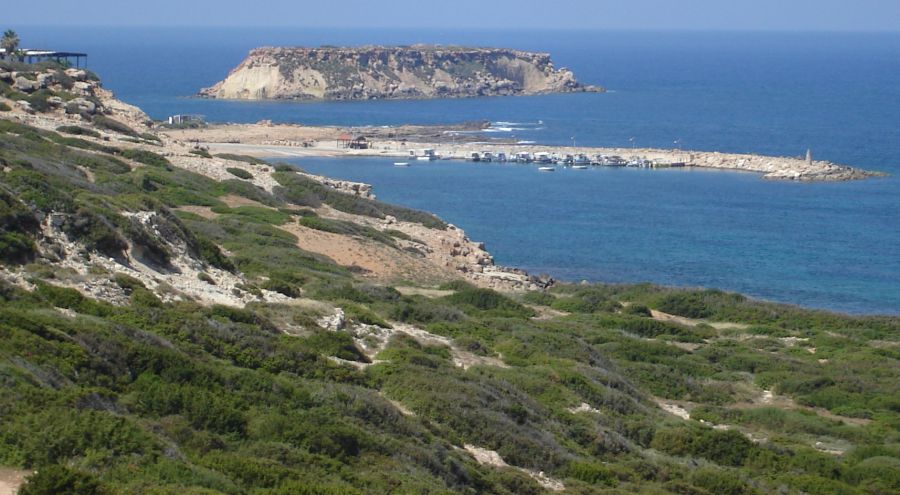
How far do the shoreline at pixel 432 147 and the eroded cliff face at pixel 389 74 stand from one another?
4025 cm

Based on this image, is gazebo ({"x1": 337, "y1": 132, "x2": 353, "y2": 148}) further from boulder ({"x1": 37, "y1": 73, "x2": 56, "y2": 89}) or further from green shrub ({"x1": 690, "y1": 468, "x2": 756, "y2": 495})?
green shrub ({"x1": 690, "y1": 468, "x2": 756, "y2": 495})

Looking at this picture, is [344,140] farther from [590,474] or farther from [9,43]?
[590,474]

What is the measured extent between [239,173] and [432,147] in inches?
2011

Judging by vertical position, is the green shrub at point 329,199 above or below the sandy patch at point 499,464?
below

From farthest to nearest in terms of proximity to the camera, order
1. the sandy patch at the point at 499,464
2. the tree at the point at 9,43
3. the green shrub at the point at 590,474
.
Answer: the tree at the point at 9,43, the green shrub at the point at 590,474, the sandy patch at the point at 499,464

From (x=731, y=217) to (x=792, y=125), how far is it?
172 ft

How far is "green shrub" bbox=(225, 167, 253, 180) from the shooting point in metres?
47.0

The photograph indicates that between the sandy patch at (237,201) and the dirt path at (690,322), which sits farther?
the sandy patch at (237,201)

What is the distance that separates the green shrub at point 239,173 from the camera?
47.0 m

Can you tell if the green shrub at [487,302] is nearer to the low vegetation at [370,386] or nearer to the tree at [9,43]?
the low vegetation at [370,386]

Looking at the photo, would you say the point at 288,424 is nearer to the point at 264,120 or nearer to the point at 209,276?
the point at 209,276

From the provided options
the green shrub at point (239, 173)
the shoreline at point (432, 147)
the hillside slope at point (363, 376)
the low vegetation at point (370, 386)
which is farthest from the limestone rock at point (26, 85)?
the shoreline at point (432, 147)

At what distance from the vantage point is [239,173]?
4731 centimetres

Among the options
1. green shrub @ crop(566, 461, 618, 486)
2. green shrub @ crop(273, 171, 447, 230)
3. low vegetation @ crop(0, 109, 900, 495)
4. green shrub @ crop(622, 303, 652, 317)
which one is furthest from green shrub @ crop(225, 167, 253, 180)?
green shrub @ crop(566, 461, 618, 486)
